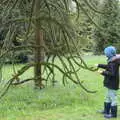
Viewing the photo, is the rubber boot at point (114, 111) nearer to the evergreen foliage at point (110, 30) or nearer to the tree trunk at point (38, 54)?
the tree trunk at point (38, 54)

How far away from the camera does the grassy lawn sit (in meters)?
8.23

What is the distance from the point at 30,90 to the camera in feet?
35.1

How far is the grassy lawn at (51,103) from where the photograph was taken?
27.0ft

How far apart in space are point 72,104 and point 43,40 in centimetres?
257

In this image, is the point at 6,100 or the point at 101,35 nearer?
the point at 6,100

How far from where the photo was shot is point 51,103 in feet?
30.6

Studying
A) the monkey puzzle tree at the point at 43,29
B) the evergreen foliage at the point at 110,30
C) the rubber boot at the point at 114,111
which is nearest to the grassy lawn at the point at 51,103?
the rubber boot at the point at 114,111

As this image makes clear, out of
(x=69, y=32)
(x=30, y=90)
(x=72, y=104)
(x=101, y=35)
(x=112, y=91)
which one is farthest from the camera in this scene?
(x=101, y=35)

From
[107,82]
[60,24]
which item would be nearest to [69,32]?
[60,24]

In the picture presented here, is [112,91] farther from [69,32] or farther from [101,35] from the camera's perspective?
[101,35]

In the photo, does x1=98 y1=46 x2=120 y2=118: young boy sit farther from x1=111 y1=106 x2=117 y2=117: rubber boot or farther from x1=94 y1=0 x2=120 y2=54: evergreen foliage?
x1=94 y1=0 x2=120 y2=54: evergreen foliage

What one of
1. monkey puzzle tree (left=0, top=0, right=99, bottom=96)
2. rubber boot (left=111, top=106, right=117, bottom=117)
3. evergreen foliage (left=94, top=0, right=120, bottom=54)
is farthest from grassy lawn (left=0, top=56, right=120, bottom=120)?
evergreen foliage (left=94, top=0, right=120, bottom=54)

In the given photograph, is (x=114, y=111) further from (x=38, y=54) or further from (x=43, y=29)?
(x=43, y=29)

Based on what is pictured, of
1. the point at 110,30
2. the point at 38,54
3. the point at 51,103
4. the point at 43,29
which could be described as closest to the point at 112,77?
the point at 51,103
